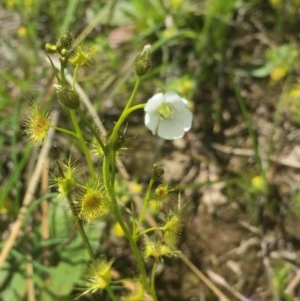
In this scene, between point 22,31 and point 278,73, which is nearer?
point 278,73

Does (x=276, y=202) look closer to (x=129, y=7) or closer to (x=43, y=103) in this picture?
(x=43, y=103)

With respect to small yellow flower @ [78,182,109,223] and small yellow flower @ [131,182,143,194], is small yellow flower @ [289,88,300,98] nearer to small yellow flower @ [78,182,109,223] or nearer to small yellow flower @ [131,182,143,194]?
small yellow flower @ [131,182,143,194]

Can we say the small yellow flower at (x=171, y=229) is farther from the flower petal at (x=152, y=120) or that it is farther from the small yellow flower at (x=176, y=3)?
the small yellow flower at (x=176, y=3)

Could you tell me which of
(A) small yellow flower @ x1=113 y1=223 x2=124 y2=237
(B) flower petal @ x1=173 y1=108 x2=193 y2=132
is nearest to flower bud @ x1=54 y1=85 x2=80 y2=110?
(B) flower petal @ x1=173 y1=108 x2=193 y2=132

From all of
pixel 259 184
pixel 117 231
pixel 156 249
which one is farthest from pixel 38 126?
pixel 259 184

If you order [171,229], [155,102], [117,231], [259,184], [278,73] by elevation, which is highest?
[155,102]

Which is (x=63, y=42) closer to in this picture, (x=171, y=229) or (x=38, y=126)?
(x=38, y=126)
